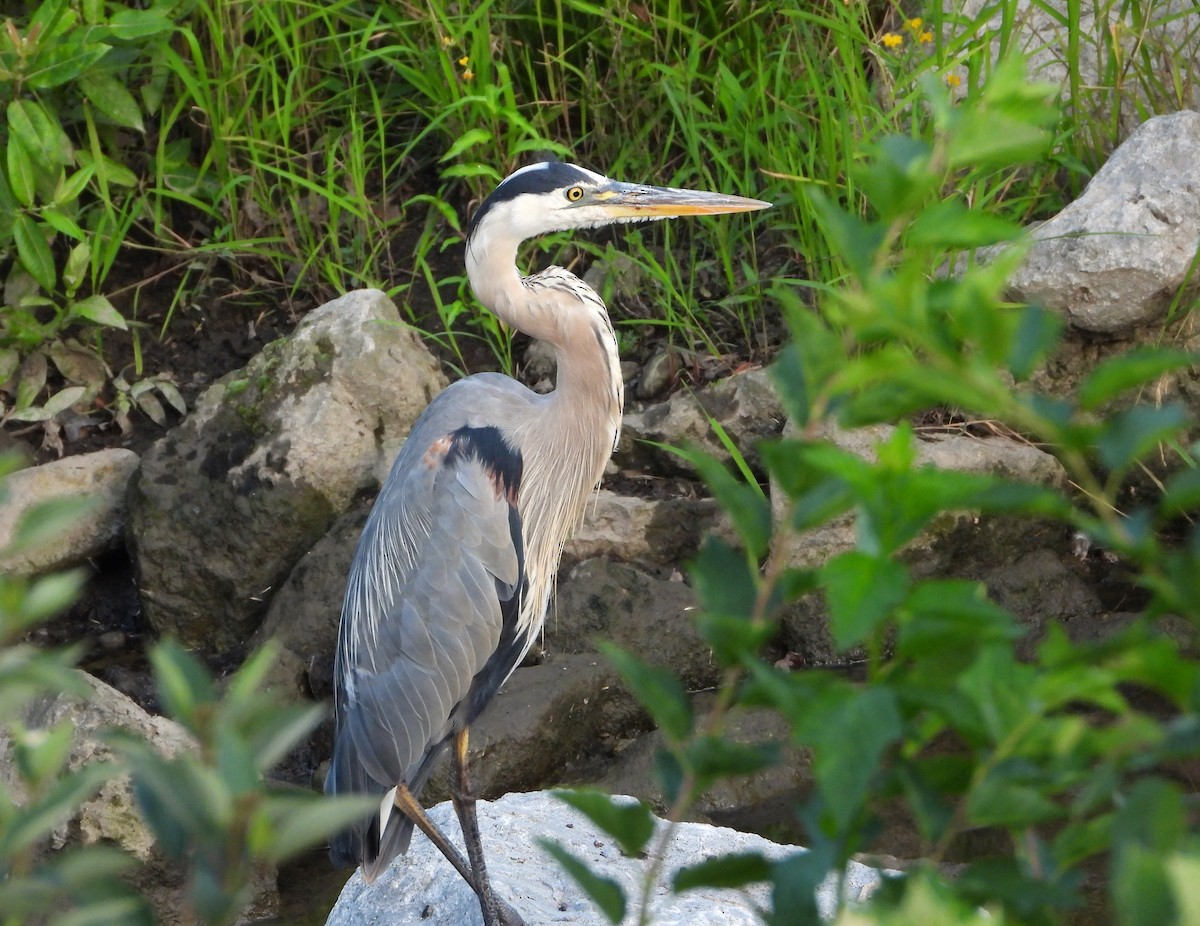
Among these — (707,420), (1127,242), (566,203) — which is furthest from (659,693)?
(1127,242)

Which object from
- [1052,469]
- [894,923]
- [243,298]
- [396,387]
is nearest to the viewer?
[894,923]

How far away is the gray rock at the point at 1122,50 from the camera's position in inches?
191

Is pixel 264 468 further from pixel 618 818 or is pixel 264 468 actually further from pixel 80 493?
pixel 618 818

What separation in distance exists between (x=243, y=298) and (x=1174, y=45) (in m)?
3.71

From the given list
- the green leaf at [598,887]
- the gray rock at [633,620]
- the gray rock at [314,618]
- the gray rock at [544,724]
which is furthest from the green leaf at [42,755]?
the gray rock at [314,618]

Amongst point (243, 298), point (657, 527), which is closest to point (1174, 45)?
point (657, 527)

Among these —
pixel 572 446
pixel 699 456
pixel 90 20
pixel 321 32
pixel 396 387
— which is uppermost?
pixel 699 456

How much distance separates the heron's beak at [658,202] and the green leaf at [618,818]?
302 cm

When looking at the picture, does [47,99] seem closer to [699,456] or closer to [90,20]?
[90,20]

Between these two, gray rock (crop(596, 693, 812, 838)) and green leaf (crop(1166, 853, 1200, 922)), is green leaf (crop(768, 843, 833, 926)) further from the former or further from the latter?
gray rock (crop(596, 693, 812, 838))

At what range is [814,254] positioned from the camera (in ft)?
15.6

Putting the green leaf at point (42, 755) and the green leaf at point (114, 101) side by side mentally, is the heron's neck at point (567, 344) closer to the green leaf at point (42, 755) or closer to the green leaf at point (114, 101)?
the green leaf at point (114, 101)

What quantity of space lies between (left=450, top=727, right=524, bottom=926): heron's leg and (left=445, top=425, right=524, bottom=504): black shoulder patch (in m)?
0.68

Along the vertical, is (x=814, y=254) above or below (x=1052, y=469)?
above
